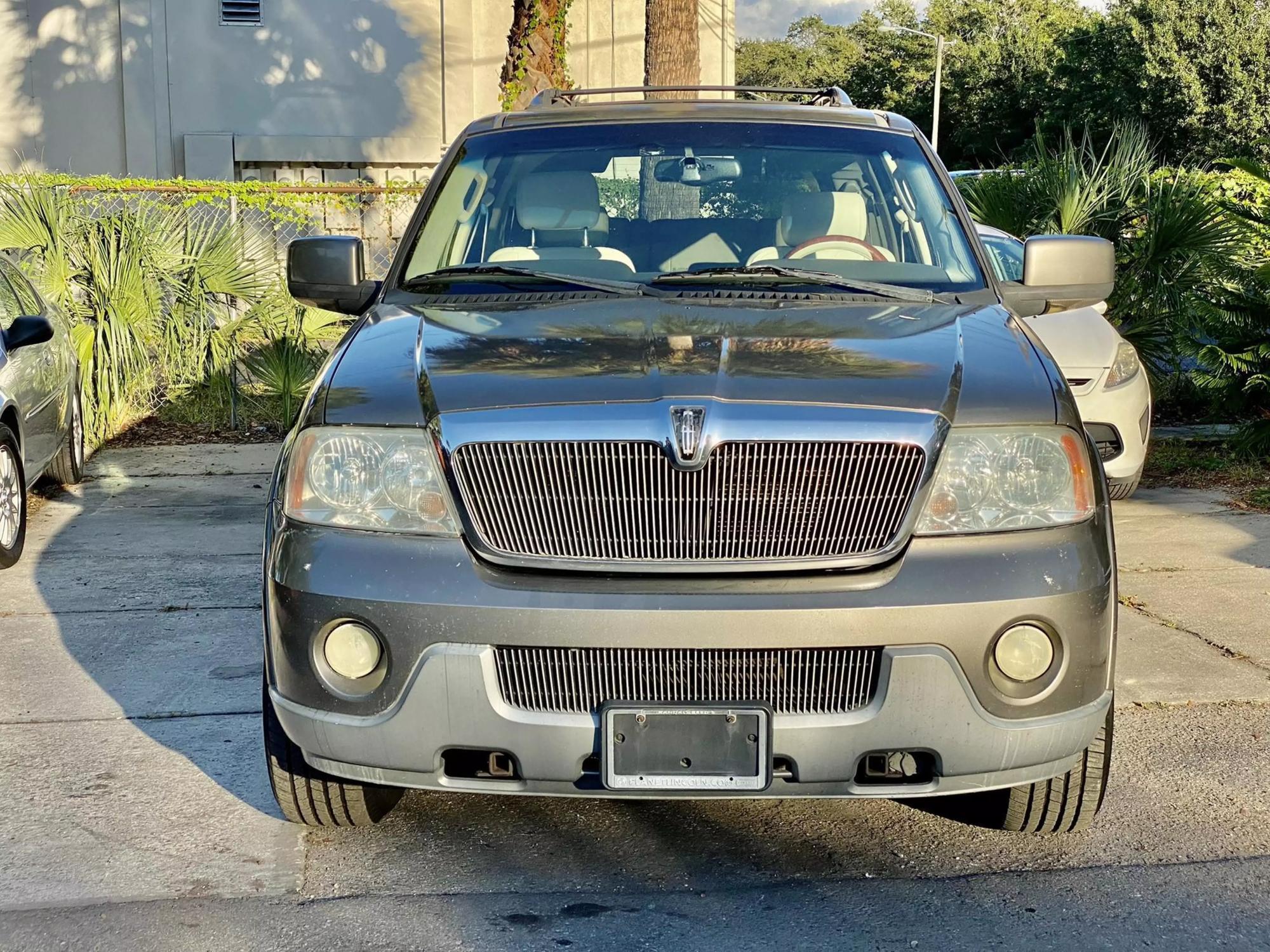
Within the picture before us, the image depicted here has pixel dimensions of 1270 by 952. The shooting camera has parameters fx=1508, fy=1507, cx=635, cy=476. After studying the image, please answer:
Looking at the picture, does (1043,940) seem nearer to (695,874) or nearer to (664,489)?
(695,874)

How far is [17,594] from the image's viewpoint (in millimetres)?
6406

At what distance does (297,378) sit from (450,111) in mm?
13233

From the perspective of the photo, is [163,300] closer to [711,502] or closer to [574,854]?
[574,854]

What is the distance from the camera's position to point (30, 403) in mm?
7535

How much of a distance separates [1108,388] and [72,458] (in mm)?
5860

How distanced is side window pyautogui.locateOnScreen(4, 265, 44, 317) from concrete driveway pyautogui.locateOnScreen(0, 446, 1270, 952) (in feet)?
11.3

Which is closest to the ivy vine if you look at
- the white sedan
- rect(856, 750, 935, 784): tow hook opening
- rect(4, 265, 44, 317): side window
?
rect(4, 265, 44, 317): side window

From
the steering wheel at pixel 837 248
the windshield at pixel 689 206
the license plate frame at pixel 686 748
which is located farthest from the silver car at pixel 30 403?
the license plate frame at pixel 686 748

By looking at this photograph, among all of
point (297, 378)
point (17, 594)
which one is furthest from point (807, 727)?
point (297, 378)

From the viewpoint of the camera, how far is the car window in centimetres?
862

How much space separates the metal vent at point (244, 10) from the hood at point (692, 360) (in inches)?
800

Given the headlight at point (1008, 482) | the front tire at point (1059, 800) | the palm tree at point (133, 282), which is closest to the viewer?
the headlight at point (1008, 482)

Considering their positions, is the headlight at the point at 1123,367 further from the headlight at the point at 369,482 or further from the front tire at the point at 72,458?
the front tire at the point at 72,458

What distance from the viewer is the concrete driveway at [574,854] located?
10.9ft
